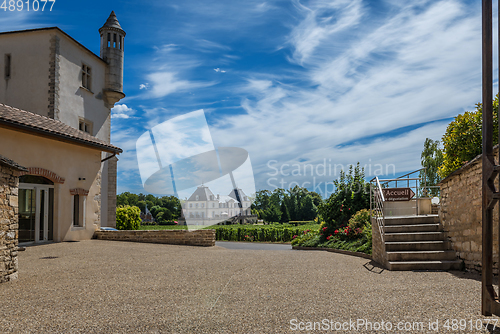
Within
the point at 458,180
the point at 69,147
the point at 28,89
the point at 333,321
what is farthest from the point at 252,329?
the point at 28,89

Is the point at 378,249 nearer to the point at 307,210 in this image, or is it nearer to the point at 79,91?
the point at 79,91

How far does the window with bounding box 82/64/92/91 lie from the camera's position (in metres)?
17.7

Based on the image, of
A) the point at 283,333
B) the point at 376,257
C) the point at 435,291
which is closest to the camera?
the point at 283,333

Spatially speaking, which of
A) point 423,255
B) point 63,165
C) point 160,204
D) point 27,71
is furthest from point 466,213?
point 160,204

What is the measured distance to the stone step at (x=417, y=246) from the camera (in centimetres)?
752

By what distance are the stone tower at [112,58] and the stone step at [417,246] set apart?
660 inches

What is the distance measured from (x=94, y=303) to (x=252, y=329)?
7.35 feet

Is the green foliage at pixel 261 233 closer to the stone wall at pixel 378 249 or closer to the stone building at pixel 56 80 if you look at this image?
the stone building at pixel 56 80

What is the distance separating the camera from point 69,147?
39.8 feet

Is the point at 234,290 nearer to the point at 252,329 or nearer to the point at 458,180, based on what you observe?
the point at 252,329

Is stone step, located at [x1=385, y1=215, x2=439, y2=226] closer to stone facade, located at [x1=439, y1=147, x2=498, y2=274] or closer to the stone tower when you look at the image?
stone facade, located at [x1=439, y1=147, x2=498, y2=274]

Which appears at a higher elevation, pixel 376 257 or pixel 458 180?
pixel 458 180

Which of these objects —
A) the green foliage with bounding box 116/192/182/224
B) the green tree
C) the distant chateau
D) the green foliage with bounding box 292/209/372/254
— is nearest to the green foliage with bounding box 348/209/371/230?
the green foliage with bounding box 292/209/372/254

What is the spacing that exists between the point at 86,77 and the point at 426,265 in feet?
57.7
